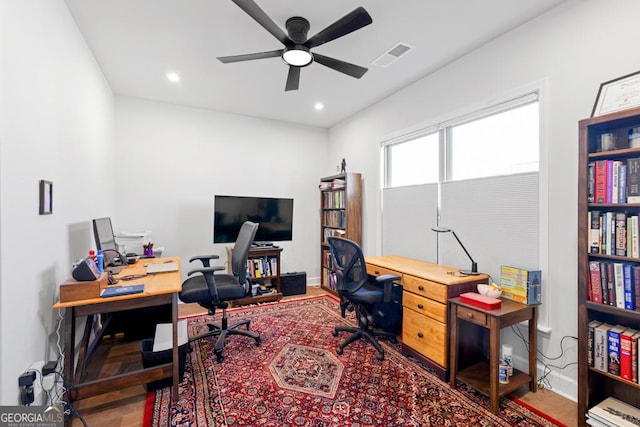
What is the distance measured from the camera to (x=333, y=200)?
444 centimetres

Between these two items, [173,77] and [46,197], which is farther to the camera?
[173,77]

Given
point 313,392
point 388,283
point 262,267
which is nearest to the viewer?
point 313,392

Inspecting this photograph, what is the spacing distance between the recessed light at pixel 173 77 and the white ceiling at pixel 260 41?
0.23ft

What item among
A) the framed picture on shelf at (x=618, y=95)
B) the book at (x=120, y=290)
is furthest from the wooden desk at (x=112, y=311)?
the framed picture on shelf at (x=618, y=95)

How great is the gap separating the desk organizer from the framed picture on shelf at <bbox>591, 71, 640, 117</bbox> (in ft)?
4.25

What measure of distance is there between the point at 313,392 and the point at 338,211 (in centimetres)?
271

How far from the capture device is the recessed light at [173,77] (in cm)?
307

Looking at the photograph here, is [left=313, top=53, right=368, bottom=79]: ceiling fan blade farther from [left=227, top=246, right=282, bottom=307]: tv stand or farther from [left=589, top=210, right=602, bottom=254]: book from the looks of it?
[left=227, top=246, right=282, bottom=307]: tv stand

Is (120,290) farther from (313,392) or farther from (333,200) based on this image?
(333,200)

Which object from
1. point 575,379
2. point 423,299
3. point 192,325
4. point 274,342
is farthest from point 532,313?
point 192,325

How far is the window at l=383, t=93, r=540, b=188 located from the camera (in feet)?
7.43

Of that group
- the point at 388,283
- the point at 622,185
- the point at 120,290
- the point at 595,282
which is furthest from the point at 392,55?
the point at 120,290

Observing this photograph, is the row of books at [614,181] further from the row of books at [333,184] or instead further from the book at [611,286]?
the row of books at [333,184]

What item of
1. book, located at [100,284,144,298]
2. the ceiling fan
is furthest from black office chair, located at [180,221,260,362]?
the ceiling fan
